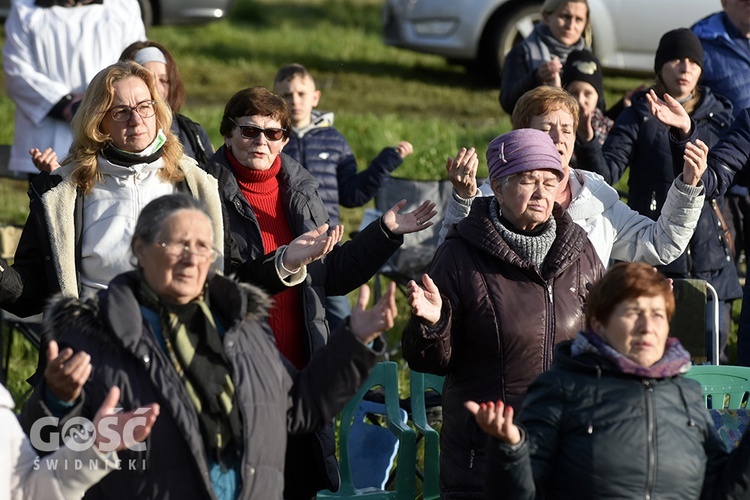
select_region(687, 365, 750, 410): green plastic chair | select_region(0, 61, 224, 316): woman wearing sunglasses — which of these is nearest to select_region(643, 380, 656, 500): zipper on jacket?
select_region(687, 365, 750, 410): green plastic chair

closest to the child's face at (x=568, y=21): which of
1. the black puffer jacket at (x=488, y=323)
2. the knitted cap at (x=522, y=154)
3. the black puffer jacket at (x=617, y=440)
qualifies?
the knitted cap at (x=522, y=154)

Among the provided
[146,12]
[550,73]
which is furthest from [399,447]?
[146,12]

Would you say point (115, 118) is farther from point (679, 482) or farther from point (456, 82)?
point (456, 82)

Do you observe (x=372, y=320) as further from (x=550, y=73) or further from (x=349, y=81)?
(x=349, y=81)

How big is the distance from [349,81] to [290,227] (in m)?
8.70

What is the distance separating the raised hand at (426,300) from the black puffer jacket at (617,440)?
1.64 feet

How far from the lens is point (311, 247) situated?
4.46 meters

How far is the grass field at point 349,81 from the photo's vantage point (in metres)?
10.6

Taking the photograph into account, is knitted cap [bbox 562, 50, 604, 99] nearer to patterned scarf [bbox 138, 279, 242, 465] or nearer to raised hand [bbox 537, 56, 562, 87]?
raised hand [bbox 537, 56, 562, 87]

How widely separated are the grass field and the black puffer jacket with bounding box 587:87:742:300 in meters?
3.45

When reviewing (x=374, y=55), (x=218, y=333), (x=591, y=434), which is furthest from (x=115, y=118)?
(x=374, y=55)

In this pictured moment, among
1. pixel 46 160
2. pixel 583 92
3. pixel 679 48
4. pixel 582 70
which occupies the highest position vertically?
pixel 679 48

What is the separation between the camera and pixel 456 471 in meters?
4.36

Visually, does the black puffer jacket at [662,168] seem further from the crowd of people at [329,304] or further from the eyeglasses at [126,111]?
the eyeglasses at [126,111]
